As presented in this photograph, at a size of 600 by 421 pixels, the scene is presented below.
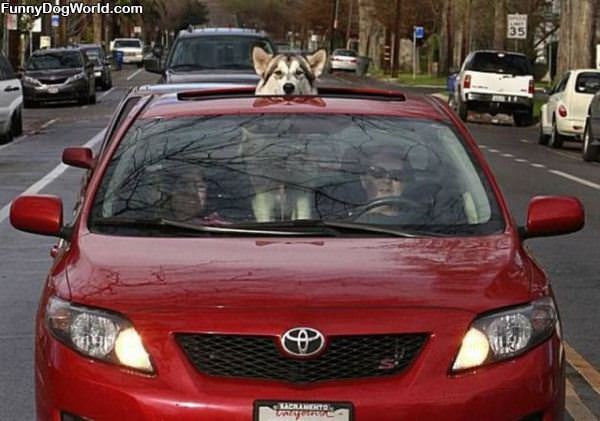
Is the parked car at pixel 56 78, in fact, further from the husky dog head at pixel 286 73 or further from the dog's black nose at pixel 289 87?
the dog's black nose at pixel 289 87

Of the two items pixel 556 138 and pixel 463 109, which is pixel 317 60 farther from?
pixel 463 109

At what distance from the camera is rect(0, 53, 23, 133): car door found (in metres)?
26.9

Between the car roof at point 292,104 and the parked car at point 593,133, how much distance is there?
1899 centimetres

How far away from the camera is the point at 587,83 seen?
98.7 feet

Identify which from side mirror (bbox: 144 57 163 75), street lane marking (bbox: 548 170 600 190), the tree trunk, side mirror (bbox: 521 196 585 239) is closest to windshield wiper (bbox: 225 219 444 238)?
side mirror (bbox: 521 196 585 239)

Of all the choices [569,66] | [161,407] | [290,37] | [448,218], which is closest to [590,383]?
[448,218]

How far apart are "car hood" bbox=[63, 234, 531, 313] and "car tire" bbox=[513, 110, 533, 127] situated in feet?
111

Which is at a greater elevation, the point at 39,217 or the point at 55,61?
the point at 39,217

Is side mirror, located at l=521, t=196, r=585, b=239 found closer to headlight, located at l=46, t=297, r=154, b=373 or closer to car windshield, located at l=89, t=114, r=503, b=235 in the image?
car windshield, located at l=89, t=114, r=503, b=235

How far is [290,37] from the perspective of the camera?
158625 mm

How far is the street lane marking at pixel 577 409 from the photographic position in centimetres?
729

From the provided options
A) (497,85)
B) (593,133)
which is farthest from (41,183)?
(497,85)

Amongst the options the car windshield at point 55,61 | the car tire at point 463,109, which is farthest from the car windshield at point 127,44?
the car tire at point 463,109

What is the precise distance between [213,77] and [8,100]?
8840 mm
